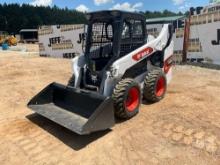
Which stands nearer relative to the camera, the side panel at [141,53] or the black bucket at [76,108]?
the black bucket at [76,108]

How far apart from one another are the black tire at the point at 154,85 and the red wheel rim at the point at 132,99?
1.62 feet

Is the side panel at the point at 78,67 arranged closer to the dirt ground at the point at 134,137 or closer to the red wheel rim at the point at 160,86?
the dirt ground at the point at 134,137

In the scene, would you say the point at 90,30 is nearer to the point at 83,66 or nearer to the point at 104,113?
the point at 83,66

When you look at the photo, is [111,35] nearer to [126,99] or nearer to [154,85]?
[154,85]

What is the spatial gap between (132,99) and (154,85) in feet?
2.37

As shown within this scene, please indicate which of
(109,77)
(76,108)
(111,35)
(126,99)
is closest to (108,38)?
(111,35)

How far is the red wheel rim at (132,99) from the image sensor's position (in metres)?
5.03

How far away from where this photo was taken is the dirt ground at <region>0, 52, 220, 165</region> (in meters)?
3.85

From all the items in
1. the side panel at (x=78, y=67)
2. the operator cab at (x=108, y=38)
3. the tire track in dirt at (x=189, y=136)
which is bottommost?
the tire track in dirt at (x=189, y=136)

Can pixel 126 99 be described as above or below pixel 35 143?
above

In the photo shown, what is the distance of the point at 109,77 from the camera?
4.93m

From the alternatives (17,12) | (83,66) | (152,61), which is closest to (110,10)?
(83,66)

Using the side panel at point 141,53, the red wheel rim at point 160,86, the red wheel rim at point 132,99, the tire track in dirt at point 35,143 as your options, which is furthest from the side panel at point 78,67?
the red wheel rim at point 160,86

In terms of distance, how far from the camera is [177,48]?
11500mm
